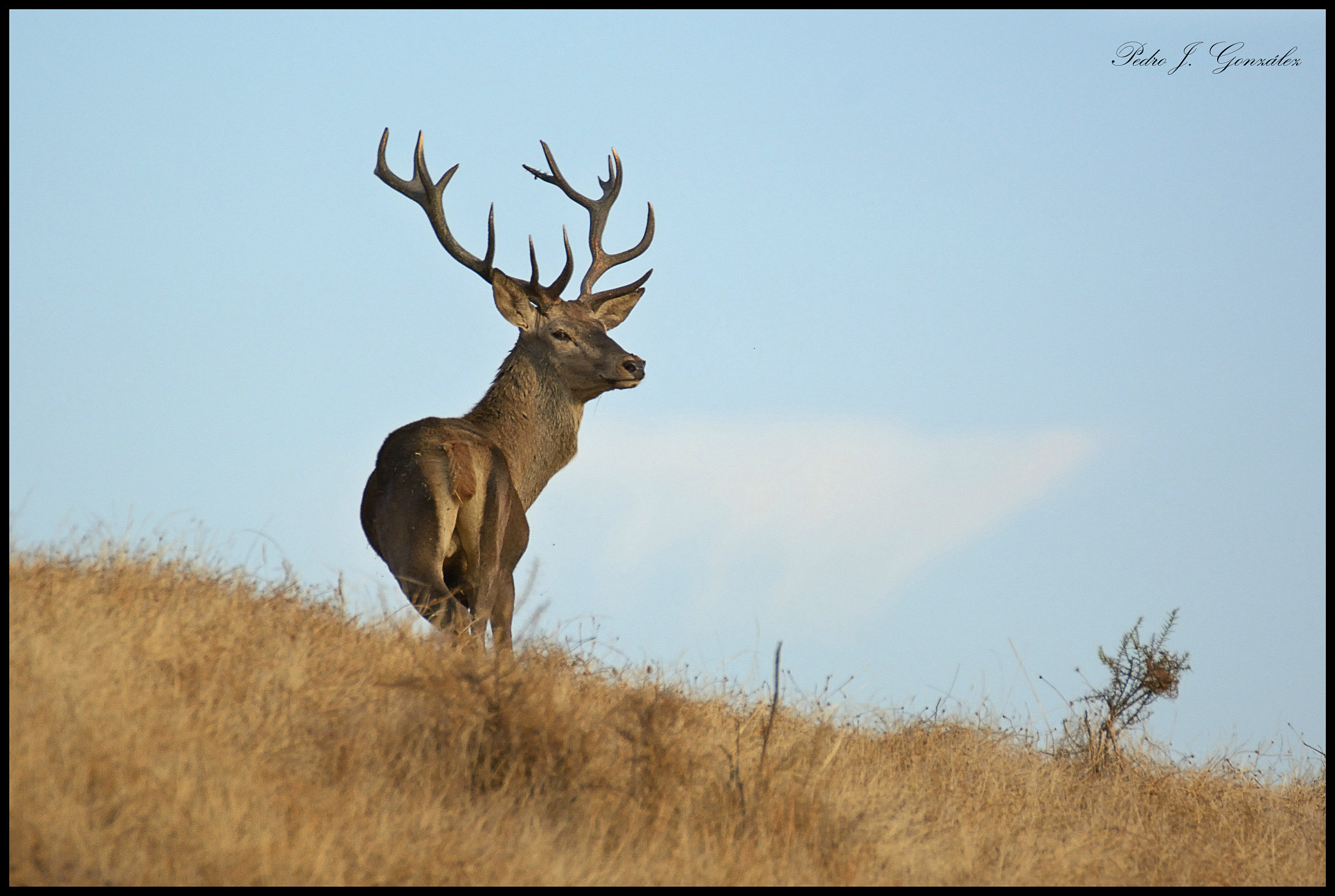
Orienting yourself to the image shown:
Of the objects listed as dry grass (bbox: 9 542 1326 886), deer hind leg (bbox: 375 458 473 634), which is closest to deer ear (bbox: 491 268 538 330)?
deer hind leg (bbox: 375 458 473 634)

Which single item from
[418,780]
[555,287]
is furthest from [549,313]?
Answer: [418,780]

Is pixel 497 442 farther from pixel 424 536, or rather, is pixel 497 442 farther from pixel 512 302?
pixel 424 536

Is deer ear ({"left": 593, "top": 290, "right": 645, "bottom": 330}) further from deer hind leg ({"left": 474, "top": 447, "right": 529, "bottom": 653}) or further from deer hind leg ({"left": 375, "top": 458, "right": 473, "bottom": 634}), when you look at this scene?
deer hind leg ({"left": 375, "top": 458, "right": 473, "bottom": 634})

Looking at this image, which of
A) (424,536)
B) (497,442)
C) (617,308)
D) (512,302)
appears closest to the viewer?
(424,536)

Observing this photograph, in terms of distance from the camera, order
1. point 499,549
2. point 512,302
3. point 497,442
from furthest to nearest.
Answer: point 512,302
point 497,442
point 499,549

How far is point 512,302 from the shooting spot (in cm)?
923

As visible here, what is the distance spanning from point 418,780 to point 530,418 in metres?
4.64

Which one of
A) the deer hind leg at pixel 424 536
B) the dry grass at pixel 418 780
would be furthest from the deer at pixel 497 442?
the dry grass at pixel 418 780

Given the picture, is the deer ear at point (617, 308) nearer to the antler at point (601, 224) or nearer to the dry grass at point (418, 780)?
the antler at point (601, 224)

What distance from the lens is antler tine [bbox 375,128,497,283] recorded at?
9406 millimetres

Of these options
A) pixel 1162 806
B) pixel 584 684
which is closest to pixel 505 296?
pixel 584 684

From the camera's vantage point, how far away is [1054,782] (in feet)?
22.5

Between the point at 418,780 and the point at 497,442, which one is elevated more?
the point at 497,442

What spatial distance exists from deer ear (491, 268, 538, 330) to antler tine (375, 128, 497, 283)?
0.17 metres
